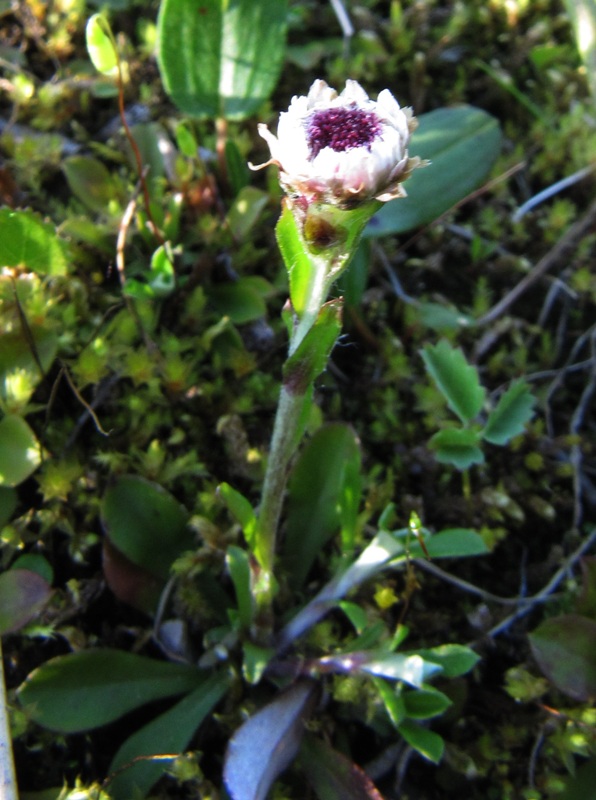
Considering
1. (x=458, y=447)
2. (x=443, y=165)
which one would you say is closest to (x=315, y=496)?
(x=458, y=447)

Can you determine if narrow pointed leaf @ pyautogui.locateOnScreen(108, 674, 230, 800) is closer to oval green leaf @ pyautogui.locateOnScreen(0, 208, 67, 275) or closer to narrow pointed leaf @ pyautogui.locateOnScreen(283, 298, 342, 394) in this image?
narrow pointed leaf @ pyautogui.locateOnScreen(283, 298, 342, 394)

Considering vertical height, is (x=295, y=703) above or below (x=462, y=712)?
above

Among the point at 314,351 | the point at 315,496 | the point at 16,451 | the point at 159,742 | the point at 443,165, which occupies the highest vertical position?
the point at 314,351

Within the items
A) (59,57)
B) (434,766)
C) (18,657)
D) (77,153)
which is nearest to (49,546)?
(18,657)

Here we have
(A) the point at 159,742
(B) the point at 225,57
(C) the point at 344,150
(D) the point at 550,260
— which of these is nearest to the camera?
(C) the point at 344,150

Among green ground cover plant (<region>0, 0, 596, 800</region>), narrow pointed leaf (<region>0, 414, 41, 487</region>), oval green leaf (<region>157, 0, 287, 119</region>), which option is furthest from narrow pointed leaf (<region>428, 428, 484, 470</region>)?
oval green leaf (<region>157, 0, 287, 119</region>)

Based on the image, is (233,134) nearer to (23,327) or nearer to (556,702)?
(23,327)

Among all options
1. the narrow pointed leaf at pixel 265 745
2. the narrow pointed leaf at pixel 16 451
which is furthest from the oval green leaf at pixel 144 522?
the narrow pointed leaf at pixel 265 745

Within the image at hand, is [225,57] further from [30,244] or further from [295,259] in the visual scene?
[295,259]
